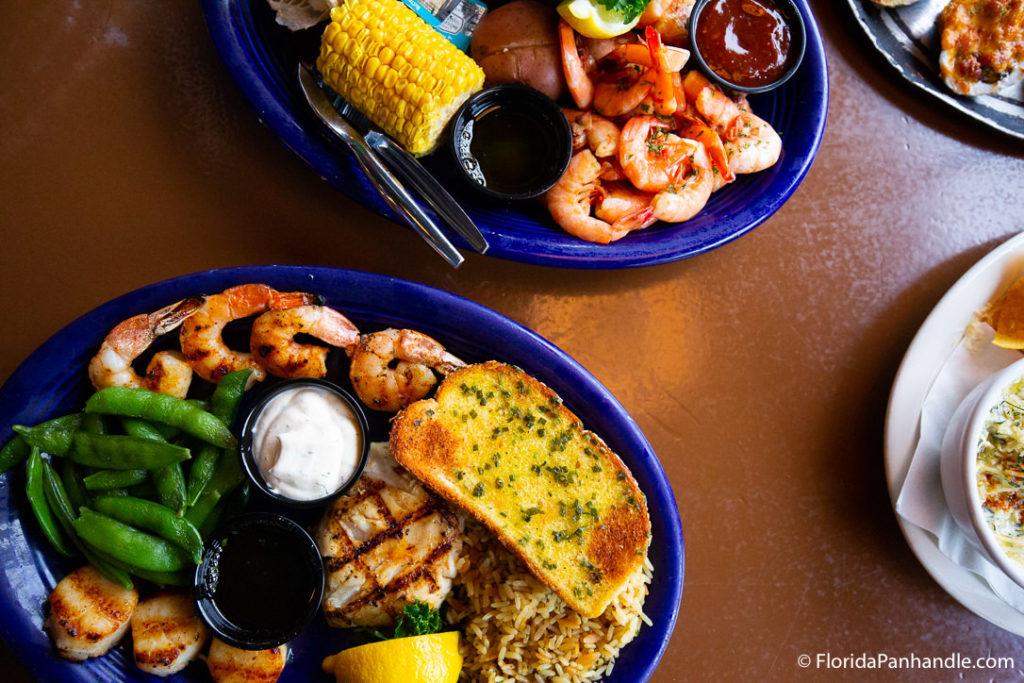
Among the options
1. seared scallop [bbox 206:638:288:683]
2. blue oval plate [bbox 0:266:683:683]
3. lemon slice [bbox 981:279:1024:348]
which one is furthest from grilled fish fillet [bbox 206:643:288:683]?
lemon slice [bbox 981:279:1024:348]

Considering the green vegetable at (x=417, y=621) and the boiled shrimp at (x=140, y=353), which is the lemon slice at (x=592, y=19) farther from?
the green vegetable at (x=417, y=621)

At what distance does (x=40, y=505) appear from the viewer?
6.92ft

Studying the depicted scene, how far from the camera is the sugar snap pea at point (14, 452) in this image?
2.08m

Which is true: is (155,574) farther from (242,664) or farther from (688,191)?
(688,191)

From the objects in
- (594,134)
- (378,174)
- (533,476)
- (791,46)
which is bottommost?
(533,476)

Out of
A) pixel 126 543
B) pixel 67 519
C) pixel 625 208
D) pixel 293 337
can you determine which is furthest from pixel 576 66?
pixel 67 519

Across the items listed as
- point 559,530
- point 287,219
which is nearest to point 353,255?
point 287,219

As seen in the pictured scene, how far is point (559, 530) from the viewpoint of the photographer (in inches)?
87.5

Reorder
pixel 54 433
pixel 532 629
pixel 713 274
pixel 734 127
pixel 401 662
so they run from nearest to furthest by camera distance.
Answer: pixel 401 662, pixel 54 433, pixel 532 629, pixel 734 127, pixel 713 274

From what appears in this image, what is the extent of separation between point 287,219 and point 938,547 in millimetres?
2548

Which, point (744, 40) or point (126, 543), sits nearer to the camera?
point (126, 543)

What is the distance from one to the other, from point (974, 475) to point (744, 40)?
1674mm

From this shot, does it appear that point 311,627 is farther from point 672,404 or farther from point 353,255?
point 672,404

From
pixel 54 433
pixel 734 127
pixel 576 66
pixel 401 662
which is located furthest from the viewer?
pixel 734 127
